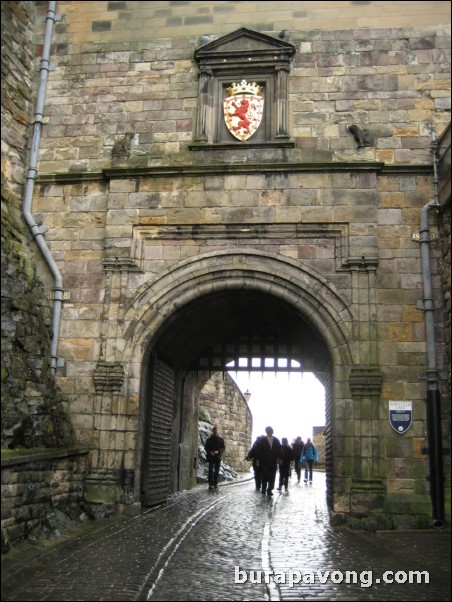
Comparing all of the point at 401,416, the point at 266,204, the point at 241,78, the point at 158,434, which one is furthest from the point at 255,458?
the point at 241,78

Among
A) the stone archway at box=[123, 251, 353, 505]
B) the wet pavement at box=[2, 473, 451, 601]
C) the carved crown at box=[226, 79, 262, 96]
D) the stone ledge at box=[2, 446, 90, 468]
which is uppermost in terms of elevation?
the carved crown at box=[226, 79, 262, 96]

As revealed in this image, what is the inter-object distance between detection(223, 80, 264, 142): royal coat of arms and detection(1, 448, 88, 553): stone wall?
4.94 metres

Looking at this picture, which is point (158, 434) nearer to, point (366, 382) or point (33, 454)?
point (33, 454)

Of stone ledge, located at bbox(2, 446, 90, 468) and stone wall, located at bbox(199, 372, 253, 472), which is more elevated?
stone wall, located at bbox(199, 372, 253, 472)

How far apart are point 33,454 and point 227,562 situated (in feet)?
7.83

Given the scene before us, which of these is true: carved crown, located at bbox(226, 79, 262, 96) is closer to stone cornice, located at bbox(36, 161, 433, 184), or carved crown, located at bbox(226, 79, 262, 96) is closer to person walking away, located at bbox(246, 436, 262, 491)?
stone cornice, located at bbox(36, 161, 433, 184)

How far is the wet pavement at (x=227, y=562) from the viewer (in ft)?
16.1

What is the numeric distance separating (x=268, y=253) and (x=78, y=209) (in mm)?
2852

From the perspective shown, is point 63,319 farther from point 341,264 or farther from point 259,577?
point 259,577

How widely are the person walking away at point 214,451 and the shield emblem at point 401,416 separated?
5161 mm

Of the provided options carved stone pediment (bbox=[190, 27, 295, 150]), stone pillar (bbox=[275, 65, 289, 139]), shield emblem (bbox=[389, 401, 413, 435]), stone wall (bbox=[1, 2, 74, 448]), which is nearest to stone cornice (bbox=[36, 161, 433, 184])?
carved stone pediment (bbox=[190, 27, 295, 150])

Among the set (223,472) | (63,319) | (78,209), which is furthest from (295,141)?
(223,472)

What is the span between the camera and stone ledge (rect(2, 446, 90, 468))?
6.46m

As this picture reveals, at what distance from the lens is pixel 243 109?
9633 mm
